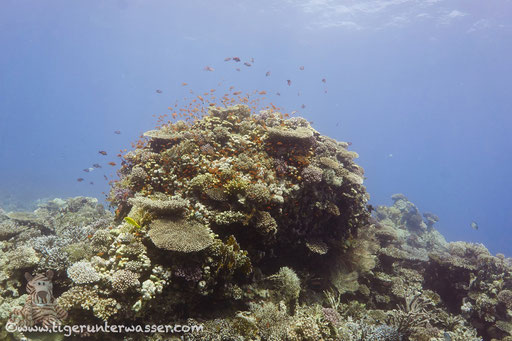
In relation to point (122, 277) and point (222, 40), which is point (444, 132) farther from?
point (122, 277)

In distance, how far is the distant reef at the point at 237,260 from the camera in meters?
5.52

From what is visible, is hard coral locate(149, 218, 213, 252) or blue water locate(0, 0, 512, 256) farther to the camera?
blue water locate(0, 0, 512, 256)

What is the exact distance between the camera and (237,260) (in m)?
6.34

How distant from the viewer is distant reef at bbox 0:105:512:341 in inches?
→ 217
